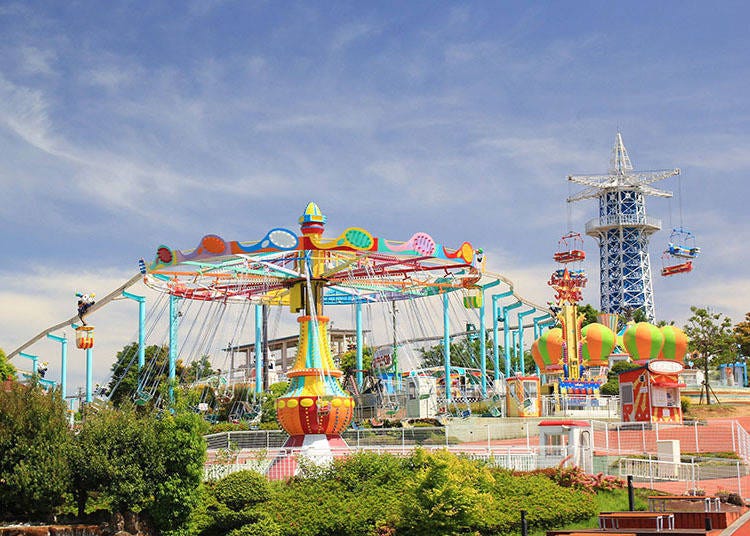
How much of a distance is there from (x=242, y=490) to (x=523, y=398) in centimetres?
2356

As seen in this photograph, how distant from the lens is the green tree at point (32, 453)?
20672 millimetres

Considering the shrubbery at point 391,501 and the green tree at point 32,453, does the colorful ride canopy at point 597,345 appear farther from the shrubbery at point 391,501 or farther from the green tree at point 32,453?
the green tree at point 32,453

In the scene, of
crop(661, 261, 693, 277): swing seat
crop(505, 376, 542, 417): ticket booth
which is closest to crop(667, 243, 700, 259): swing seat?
crop(661, 261, 693, 277): swing seat

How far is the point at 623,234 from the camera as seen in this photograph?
108500 millimetres

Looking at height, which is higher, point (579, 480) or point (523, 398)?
point (523, 398)

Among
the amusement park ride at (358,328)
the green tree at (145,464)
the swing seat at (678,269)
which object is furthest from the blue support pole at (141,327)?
the swing seat at (678,269)

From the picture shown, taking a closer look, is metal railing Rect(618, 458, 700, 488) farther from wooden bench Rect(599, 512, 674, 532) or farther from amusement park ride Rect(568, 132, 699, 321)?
amusement park ride Rect(568, 132, 699, 321)

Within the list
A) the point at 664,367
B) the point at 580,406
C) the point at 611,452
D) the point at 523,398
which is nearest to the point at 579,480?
the point at 611,452

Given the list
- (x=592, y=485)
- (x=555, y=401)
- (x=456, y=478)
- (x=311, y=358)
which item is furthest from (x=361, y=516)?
(x=555, y=401)

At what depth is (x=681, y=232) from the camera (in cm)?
8700

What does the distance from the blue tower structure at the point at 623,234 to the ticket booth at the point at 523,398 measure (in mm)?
65812

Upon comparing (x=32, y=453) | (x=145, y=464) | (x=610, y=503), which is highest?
(x=32, y=453)

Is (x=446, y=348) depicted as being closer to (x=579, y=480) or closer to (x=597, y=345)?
(x=597, y=345)

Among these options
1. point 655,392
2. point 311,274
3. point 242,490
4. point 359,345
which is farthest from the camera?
point 359,345
